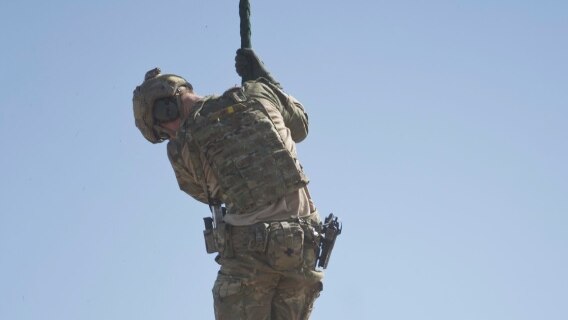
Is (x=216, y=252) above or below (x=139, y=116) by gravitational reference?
below

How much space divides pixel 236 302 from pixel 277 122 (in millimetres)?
1295

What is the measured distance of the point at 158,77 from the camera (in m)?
9.70

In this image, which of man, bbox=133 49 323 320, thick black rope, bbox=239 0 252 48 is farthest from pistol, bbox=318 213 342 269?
thick black rope, bbox=239 0 252 48

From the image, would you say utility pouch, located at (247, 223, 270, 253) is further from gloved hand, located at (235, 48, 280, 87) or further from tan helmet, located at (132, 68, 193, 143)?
gloved hand, located at (235, 48, 280, 87)

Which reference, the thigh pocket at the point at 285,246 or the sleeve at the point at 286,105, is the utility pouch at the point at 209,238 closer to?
the thigh pocket at the point at 285,246

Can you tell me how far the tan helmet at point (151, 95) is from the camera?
958cm

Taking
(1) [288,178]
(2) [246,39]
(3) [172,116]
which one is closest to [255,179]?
(1) [288,178]

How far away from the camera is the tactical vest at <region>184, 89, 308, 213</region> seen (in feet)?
30.5

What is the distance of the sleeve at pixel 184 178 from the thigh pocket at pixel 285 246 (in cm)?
76

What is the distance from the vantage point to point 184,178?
9773mm

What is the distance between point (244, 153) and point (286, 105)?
2.18ft

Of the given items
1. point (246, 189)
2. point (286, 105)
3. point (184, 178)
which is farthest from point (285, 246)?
point (286, 105)

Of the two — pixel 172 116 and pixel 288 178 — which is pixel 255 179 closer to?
pixel 288 178

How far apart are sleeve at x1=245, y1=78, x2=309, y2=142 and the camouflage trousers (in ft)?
2.93
